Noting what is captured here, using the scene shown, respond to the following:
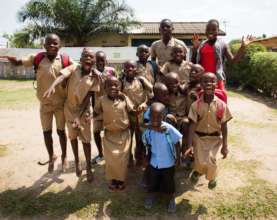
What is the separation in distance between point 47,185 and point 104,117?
1202 millimetres

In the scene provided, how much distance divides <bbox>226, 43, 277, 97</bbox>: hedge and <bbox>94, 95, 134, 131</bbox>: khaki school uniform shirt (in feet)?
24.2

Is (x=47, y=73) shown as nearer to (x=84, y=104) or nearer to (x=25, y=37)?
(x=84, y=104)

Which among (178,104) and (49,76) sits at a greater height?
(49,76)

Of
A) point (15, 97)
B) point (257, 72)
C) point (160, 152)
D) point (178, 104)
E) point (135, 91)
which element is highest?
point (135, 91)

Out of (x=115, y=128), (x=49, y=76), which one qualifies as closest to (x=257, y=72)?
(x=115, y=128)

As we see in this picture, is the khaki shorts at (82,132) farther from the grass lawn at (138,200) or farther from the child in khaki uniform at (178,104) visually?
the child in khaki uniform at (178,104)

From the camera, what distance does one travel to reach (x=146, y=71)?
431 cm

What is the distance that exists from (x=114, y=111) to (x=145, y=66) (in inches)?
34.1

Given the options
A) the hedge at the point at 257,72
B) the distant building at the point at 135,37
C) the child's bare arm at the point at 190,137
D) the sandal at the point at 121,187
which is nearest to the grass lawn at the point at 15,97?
the sandal at the point at 121,187

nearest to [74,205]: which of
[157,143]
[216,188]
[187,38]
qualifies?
[157,143]

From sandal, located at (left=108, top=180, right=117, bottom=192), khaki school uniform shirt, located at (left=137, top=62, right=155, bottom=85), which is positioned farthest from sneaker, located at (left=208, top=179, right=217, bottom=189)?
khaki school uniform shirt, located at (left=137, top=62, right=155, bottom=85)

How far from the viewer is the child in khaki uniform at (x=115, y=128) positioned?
3854 millimetres

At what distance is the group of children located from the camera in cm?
362

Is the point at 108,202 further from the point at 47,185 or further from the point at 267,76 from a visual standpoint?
the point at 267,76
